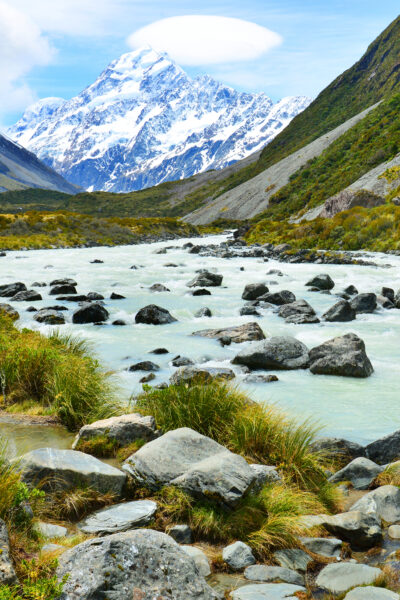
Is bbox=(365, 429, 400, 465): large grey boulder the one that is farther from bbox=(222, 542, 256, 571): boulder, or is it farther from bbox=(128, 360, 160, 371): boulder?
bbox=(128, 360, 160, 371): boulder

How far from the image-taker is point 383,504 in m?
5.96

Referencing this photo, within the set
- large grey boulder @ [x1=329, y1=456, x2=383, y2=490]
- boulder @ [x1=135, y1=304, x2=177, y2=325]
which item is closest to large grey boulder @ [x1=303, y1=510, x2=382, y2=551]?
large grey boulder @ [x1=329, y1=456, x2=383, y2=490]

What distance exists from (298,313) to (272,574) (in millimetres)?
15506

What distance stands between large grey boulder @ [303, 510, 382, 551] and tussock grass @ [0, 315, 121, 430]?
405 cm

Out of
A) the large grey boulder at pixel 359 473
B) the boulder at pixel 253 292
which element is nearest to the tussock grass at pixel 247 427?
the large grey boulder at pixel 359 473

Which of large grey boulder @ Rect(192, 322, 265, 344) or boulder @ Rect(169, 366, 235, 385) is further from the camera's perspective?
large grey boulder @ Rect(192, 322, 265, 344)

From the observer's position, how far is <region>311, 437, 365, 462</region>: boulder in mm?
7703

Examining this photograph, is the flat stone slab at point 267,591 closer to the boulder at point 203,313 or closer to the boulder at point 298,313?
the boulder at point 298,313

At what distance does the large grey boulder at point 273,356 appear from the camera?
1305 cm

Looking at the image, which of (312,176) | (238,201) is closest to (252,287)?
(312,176)

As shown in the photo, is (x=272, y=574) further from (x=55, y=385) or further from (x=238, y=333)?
(x=238, y=333)

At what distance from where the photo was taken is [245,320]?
1956cm

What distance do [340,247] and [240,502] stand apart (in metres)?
45.7

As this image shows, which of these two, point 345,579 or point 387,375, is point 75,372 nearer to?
point 345,579
